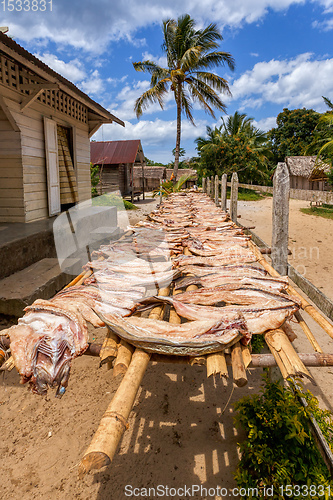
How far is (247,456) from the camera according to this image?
7.09ft

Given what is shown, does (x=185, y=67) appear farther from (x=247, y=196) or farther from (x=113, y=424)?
(x=113, y=424)

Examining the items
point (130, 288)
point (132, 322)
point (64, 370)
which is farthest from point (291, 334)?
point (64, 370)

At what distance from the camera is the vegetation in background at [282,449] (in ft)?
6.32

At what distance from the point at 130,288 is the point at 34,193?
191 inches

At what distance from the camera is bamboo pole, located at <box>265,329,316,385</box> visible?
1395 millimetres

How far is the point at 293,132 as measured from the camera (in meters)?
31.5

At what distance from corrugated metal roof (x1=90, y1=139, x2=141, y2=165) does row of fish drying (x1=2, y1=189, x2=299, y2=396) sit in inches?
709

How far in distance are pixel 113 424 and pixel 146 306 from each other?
33.2 inches

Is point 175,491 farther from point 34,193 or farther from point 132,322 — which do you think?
point 34,193

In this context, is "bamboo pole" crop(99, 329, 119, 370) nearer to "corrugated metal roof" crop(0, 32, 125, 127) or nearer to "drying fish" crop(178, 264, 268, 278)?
"drying fish" crop(178, 264, 268, 278)

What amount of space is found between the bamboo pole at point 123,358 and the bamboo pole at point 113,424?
3 cm

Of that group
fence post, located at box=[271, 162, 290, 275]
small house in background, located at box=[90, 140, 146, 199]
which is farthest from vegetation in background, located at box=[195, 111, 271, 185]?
fence post, located at box=[271, 162, 290, 275]

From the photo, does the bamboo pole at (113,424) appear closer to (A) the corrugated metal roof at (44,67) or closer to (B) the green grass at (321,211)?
(A) the corrugated metal roof at (44,67)

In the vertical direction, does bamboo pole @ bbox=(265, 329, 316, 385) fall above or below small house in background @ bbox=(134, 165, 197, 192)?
below
